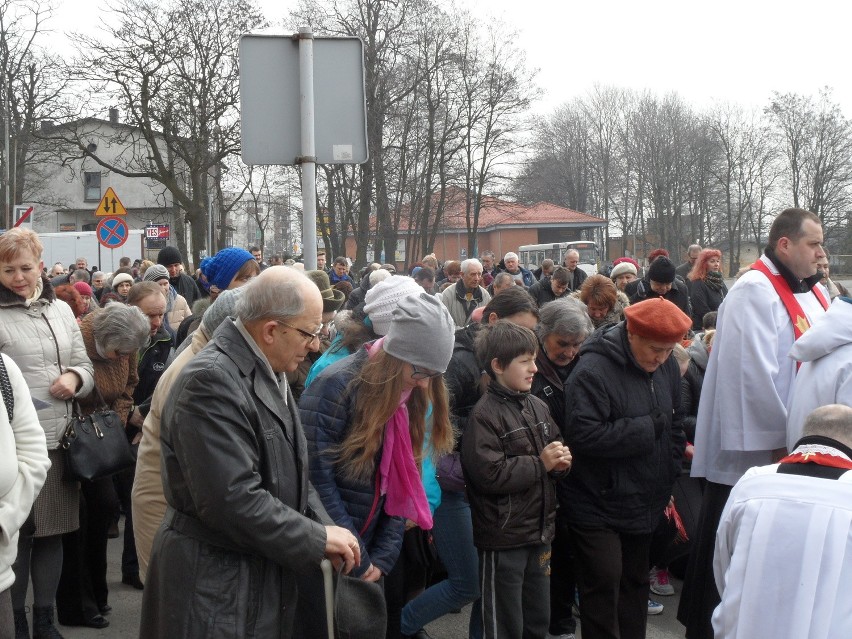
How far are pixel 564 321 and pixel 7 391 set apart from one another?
109 inches

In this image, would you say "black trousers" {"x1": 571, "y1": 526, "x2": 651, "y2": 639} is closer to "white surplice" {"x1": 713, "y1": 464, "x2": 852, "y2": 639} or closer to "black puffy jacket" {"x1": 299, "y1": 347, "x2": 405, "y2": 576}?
"black puffy jacket" {"x1": 299, "y1": 347, "x2": 405, "y2": 576}

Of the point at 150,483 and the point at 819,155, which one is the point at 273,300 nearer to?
the point at 150,483

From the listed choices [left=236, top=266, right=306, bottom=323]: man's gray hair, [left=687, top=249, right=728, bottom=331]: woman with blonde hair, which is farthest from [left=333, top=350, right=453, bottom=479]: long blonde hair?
[left=687, top=249, right=728, bottom=331]: woman with blonde hair

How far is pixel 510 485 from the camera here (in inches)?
160

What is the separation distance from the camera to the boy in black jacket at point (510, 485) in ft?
13.4

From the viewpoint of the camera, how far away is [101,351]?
4988 millimetres

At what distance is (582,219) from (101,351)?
66242mm

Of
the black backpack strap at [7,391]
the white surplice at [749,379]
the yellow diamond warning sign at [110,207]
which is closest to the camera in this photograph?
the black backpack strap at [7,391]

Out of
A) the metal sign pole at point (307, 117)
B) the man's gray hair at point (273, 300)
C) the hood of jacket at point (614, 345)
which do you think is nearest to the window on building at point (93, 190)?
the metal sign pole at point (307, 117)

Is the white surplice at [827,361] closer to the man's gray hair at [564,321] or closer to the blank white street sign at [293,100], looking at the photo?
the man's gray hair at [564,321]

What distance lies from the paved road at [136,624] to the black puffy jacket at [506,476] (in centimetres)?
107

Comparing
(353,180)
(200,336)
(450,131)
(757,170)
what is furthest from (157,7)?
→ (757,170)

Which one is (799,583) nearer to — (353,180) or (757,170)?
(353,180)

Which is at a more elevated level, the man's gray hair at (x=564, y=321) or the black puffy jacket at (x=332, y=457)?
the man's gray hair at (x=564, y=321)
